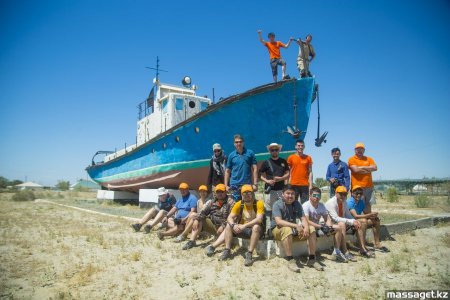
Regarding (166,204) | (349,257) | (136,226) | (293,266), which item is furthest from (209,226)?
(349,257)

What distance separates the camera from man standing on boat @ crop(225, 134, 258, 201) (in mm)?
5633

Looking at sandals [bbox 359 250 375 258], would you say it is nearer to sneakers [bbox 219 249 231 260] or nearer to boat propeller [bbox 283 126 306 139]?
sneakers [bbox 219 249 231 260]

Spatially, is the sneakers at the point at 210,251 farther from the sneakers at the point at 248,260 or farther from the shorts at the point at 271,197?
the shorts at the point at 271,197

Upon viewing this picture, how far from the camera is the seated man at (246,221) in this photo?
464 centimetres

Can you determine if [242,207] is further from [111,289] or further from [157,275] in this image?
[111,289]

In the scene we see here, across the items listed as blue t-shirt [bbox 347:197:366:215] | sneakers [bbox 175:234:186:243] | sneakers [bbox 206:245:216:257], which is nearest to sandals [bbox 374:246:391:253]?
blue t-shirt [bbox 347:197:366:215]

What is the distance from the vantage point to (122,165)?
631 inches

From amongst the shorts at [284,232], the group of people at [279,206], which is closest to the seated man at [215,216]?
the group of people at [279,206]

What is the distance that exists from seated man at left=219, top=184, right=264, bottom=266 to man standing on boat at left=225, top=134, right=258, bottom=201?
27.6 inches

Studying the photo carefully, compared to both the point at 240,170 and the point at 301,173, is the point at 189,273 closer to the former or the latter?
the point at 240,170

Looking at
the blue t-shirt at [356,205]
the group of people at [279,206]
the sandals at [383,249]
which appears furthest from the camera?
the blue t-shirt at [356,205]

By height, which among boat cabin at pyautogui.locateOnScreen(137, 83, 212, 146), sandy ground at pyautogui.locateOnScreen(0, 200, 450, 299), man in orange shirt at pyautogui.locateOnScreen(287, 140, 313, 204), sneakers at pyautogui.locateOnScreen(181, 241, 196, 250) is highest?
boat cabin at pyautogui.locateOnScreen(137, 83, 212, 146)

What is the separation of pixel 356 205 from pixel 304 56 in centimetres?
499

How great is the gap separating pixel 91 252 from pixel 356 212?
5.14 metres
